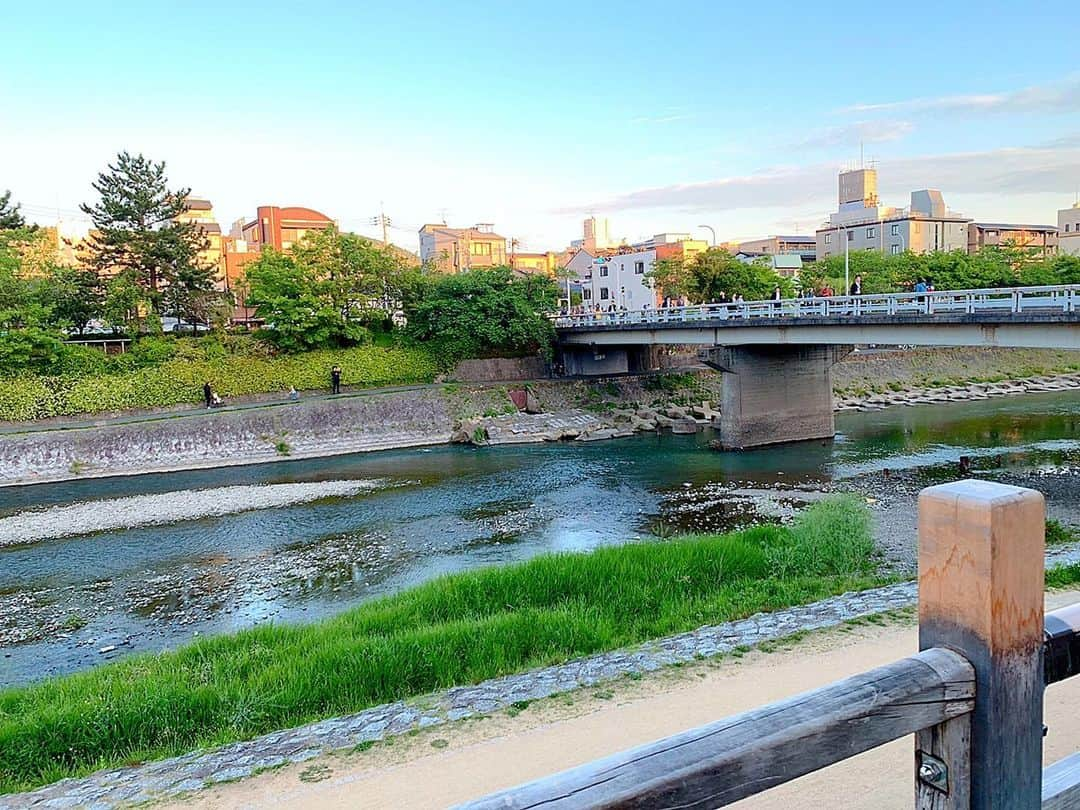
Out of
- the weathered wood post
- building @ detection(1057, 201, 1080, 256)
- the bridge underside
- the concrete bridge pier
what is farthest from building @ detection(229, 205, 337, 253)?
building @ detection(1057, 201, 1080, 256)

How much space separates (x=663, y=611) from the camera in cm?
956

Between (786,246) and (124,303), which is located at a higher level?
(786,246)

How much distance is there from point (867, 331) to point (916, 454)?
15.3 feet

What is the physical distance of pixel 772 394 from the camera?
106ft

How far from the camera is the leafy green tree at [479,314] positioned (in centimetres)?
3997

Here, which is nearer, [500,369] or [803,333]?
[803,333]

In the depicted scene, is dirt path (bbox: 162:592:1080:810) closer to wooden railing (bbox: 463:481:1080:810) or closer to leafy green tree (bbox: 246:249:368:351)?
wooden railing (bbox: 463:481:1080:810)

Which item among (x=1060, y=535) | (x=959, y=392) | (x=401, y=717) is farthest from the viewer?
(x=959, y=392)

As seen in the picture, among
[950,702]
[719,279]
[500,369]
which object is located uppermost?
[719,279]

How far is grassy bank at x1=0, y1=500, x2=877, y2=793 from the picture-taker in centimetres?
703

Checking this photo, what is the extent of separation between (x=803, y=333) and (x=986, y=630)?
94.1ft

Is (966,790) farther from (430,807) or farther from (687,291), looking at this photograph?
(687,291)

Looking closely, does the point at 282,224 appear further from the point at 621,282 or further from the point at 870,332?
the point at 870,332

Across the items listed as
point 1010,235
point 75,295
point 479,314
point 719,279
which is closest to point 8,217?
point 75,295
